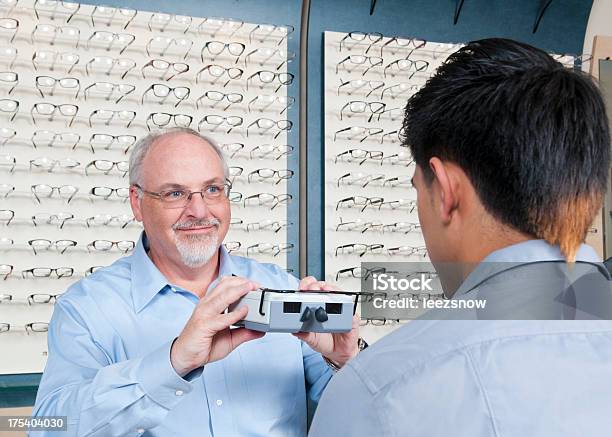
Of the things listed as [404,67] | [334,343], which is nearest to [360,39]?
[404,67]

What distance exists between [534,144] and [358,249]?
2078mm

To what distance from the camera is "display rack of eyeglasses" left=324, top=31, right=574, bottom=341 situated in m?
2.93

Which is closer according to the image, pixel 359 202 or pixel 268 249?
pixel 268 249

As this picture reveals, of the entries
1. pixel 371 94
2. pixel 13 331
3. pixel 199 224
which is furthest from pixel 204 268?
pixel 371 94

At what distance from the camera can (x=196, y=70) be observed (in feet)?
9.06

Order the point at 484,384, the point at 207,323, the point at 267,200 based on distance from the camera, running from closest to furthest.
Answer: the point at 484,384
the point at 207,323
the point at 267,200

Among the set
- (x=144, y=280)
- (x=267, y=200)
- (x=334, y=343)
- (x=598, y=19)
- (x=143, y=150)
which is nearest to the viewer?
(x=334, y=343)

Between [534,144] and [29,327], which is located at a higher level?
[534,144]

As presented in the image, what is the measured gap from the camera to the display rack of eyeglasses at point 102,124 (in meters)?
2.50

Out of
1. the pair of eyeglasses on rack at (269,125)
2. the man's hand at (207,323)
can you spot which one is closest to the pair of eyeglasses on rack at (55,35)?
the pair of eyeglasses on rack at (269,125)

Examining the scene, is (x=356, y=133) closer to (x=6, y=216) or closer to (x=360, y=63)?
(x=360, y=63)

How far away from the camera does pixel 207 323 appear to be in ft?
4.54

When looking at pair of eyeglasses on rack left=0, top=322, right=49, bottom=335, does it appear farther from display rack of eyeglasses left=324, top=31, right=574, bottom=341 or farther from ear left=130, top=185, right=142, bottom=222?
display rack of eyeglasses left=324, top=31, right=574, bottom=341

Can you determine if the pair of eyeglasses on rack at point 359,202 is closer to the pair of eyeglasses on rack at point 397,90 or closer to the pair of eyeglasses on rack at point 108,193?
the pair of eyeglasses on rack at point 397,90
